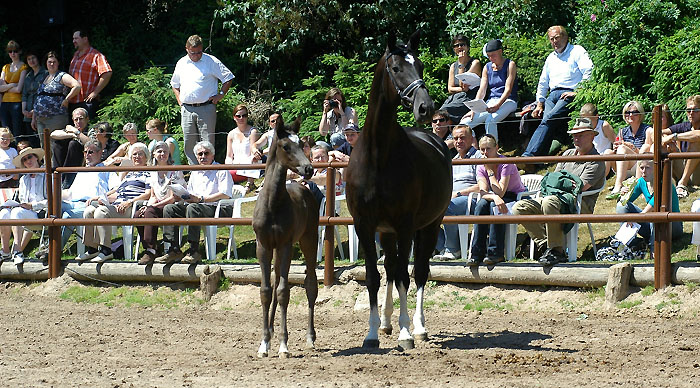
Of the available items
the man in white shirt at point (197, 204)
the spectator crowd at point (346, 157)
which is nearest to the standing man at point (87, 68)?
the spectator crowd at point (346, 157)

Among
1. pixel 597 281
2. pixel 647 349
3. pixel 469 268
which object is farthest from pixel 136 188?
pixel 647 349

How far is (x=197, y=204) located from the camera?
1191 centimetres

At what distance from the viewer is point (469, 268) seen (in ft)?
35.1

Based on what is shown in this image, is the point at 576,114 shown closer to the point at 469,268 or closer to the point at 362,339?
the point at 469,268

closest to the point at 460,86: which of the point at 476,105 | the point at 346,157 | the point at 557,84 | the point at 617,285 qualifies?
the point at 476,105

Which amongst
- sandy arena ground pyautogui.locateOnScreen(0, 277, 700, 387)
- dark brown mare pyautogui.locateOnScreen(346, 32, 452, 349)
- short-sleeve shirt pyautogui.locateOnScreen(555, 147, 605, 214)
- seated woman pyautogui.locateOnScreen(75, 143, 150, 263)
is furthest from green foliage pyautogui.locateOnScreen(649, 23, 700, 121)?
seated woman pyautogui.locateOnScreen(75, 143, 150, 263)

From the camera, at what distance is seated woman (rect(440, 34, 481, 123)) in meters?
13.3

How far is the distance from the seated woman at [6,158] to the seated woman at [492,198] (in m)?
6.78

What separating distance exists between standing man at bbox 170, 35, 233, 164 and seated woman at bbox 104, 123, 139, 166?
88 cm

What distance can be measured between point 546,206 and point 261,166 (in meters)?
2.92

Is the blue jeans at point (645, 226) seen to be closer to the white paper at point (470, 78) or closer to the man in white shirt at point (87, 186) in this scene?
the white paper at point (470, 78)

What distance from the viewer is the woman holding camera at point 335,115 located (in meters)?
13.1

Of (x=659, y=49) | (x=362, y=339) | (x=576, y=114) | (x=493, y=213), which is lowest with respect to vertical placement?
(x=362, y=339)

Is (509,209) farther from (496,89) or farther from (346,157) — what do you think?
(496,89)
